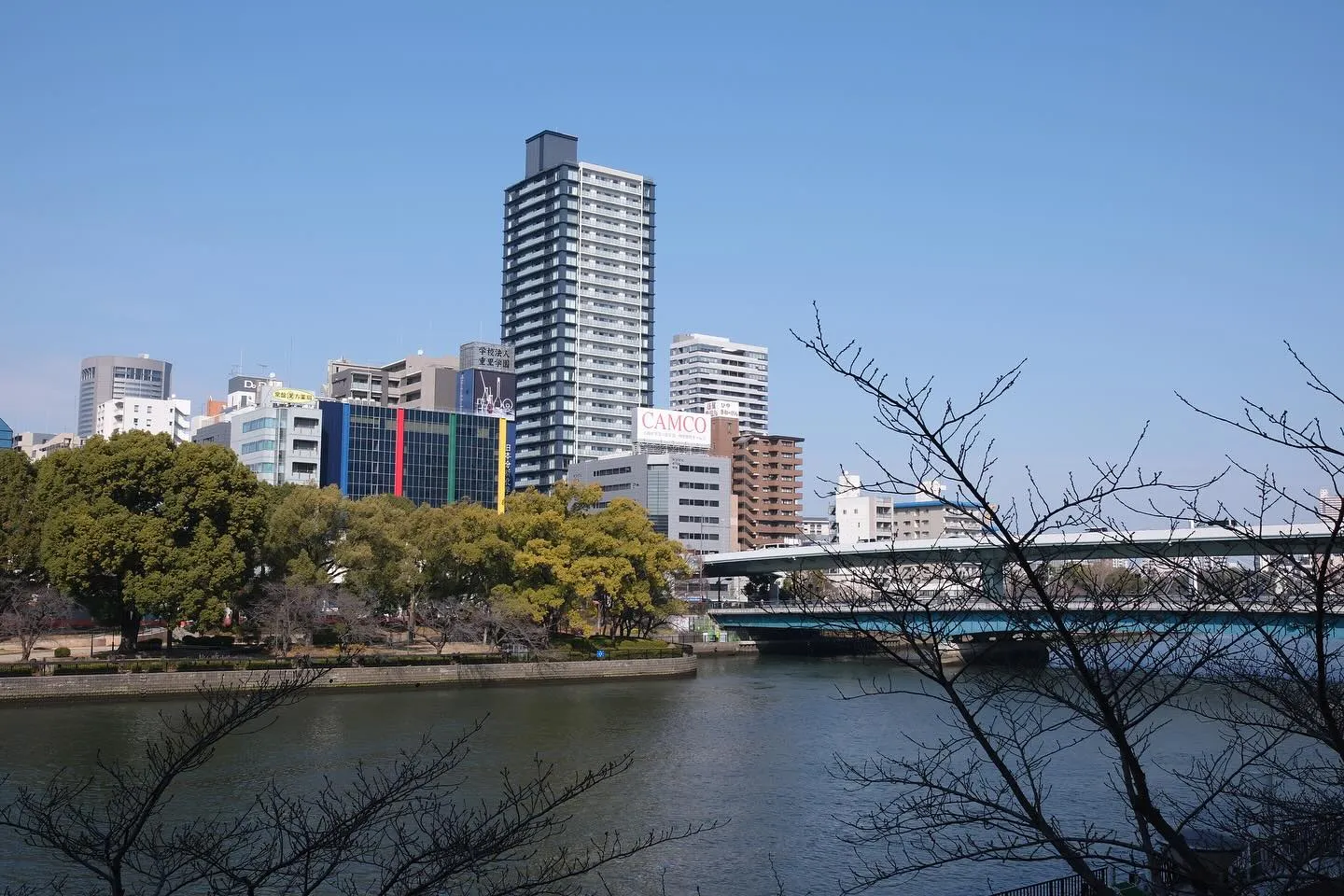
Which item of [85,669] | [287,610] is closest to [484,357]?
[287,610]

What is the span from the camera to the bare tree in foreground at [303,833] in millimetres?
6059

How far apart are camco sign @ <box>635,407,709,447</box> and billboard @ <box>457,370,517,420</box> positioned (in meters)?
13.9

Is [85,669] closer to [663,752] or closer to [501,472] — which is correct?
[663,752]

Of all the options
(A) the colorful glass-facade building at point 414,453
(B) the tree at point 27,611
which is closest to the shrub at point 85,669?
(B) the tree at point 27,611

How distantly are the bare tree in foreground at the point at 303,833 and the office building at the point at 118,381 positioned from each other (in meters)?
174

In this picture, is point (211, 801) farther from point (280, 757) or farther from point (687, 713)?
point (687, 713)

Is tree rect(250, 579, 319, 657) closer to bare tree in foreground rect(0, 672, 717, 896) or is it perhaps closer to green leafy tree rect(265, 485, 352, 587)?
green leafy tree rect(265, 485, 352, 587)

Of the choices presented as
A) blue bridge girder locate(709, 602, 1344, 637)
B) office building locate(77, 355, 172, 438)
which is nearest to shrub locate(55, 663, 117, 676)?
blue bridge girder locate(709, 602, 1344, 637)

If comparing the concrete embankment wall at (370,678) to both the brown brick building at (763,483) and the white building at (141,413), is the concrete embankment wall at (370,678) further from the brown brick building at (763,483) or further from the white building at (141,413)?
the white building at (141,413)

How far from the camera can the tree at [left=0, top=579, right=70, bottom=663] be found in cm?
3162

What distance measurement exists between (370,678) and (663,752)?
13745 millimetres

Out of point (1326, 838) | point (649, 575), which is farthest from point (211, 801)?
point (649, 575)

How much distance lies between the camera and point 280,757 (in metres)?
21.9

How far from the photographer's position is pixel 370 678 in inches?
1348
